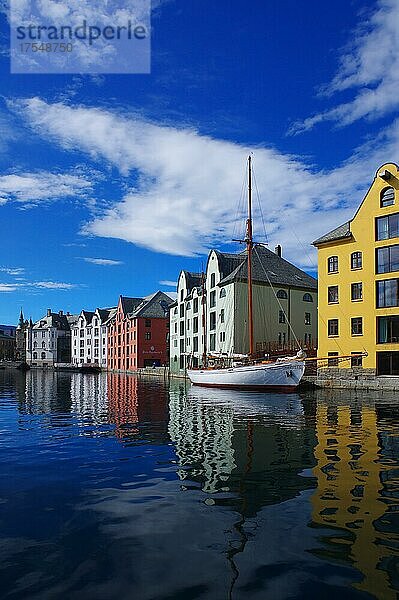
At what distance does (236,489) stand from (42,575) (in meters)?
5.05

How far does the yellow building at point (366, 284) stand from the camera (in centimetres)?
4594

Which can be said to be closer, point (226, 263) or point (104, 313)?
point (226, 263)

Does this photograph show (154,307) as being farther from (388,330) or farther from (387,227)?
(388,330)

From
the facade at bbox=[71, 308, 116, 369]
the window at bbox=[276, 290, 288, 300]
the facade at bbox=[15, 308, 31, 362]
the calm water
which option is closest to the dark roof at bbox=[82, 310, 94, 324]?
the facade at bbox=[71, 308, 116, 369]

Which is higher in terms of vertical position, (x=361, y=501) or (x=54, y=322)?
(x=54, y=322)

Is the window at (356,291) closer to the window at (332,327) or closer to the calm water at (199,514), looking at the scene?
the window at (332,327)

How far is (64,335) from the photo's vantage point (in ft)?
492

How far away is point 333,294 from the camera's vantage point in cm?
5191

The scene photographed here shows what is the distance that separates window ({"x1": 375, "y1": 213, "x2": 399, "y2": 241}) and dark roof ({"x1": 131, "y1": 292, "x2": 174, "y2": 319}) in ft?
197

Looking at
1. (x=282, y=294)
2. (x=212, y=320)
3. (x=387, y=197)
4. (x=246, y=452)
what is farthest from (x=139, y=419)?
(x=212, y=320)

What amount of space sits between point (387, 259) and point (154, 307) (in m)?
62.6

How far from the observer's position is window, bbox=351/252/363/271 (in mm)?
49250

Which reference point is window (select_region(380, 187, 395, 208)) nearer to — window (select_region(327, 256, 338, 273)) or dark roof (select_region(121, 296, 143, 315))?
window (select_region(327, 256, 338, 273))

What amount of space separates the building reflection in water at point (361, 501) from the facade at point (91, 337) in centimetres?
10680
